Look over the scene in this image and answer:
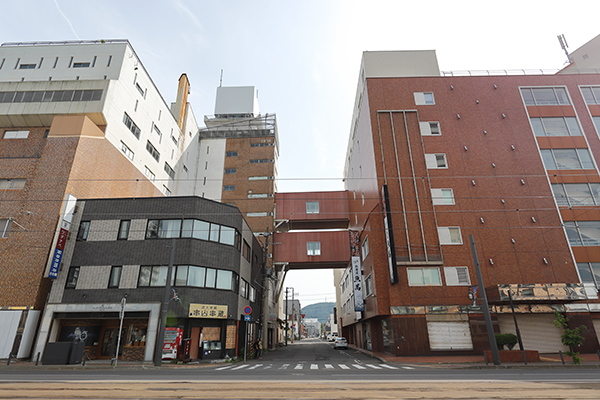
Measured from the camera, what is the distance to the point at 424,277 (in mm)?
26969

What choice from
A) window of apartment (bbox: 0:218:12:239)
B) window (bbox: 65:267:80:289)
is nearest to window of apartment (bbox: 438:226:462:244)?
window (bbox: 65:267:80:289)

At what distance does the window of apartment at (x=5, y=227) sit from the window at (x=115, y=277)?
379 inches

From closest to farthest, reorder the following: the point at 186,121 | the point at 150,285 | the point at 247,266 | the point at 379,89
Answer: the point at 150,285
the point at 247,266
the point at 379,89
the point at 186,121

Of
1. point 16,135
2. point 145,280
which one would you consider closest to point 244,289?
point 145,280

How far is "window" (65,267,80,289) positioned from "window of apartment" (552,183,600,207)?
41286 mm

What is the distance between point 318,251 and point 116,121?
30492 millimetres

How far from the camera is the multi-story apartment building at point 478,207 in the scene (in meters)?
25.8

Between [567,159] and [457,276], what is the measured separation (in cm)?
1710

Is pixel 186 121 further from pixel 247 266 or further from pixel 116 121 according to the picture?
pixel 247 266

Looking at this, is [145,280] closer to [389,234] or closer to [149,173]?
[389,234]

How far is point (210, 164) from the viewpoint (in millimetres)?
56438

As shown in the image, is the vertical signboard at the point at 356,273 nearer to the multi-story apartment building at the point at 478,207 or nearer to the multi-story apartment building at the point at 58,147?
the multi-story apartment building at the point at 478,207

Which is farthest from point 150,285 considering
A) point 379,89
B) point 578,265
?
point 578,265

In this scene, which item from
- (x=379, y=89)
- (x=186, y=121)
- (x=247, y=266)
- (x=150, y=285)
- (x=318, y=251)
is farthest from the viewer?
(x=186, y=121)
